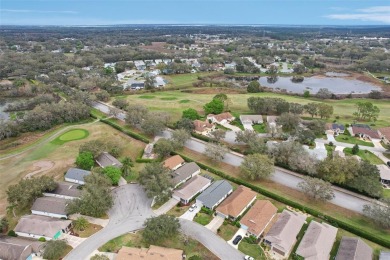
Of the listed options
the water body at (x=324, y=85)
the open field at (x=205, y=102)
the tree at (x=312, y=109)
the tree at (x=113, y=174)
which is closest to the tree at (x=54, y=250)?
the tree at (x=113, y=174)

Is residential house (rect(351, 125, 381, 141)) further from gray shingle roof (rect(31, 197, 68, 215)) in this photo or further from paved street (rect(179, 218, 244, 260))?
gray shingle roof (rect(31, 197, 68, 215))

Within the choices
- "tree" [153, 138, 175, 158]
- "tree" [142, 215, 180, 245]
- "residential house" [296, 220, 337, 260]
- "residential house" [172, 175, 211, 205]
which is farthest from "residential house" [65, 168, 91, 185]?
"residential house" [296, 220, 337, 260]

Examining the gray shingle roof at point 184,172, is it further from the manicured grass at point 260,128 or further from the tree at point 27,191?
the manicured grass at point 260,128

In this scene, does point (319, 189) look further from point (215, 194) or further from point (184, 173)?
point (184, 173)

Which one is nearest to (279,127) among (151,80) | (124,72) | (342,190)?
(342,190)

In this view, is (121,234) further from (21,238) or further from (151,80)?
(151,80)

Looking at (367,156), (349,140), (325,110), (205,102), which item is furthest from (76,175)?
(325,110)

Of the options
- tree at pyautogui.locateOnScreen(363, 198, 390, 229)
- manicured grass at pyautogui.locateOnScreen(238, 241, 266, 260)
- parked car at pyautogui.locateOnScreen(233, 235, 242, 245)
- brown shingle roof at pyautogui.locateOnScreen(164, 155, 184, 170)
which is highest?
tree at pyautogui.locateOnScreen(363, 198, 390, 229)
